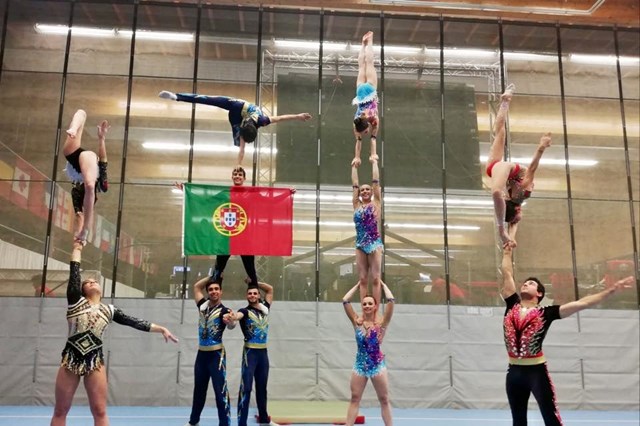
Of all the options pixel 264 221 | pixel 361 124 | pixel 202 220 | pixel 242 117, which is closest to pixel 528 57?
pixel 361 124

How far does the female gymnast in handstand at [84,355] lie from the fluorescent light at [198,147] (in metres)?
6.08

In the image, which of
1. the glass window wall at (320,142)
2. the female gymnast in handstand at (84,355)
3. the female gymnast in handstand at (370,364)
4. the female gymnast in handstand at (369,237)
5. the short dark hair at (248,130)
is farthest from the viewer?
the glass window wall at (320,142)

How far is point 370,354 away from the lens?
217 inches

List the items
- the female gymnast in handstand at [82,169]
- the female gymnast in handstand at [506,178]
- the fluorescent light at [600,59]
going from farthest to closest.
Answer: the fluorescent light at [600,59] → the female gymnast in handstand at [82,169] → the female gymnast in handstand at [506,178]

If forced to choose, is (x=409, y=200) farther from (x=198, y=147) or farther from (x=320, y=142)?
(x=198, y=147)

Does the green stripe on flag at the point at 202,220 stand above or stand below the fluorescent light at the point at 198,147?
below

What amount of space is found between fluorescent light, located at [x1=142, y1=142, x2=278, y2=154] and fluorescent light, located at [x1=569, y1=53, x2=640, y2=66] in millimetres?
6667

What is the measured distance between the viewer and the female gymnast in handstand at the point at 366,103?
20.5 feet

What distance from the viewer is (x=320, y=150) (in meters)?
10.7

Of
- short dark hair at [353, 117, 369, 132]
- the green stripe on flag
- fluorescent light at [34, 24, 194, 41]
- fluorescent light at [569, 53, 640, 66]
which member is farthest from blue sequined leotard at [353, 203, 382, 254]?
fluorescent light at [569, 53, 640, 66]

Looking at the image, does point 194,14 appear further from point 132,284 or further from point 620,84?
point 620,84

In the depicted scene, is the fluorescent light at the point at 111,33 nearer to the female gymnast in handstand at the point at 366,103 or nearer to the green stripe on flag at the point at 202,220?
the green stripe on flag at the point at 202,220

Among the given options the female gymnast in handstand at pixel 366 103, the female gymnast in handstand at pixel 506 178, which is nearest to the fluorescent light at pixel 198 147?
the female gymnast in handstand at pixel 366 103

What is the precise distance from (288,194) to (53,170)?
487 centimetres
